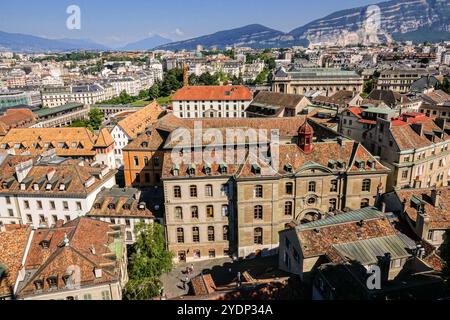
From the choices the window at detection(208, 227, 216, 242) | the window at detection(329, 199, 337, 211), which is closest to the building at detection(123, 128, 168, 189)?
the window at detection(208, 227, 216, 242)

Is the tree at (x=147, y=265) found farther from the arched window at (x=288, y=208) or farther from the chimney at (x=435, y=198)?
the chimney at (x=435, y=198)

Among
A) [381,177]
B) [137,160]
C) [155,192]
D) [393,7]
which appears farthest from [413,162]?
[393,7]

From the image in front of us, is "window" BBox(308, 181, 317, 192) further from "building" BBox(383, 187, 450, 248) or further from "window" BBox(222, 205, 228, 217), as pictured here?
"window" BBox(222, 205, 228, 217)

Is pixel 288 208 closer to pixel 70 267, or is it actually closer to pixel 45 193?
pixel 70 267

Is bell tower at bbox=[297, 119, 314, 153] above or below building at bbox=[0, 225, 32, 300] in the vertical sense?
above

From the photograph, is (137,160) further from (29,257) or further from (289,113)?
(289,113)

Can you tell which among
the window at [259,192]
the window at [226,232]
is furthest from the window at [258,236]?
the window at [259,192]
